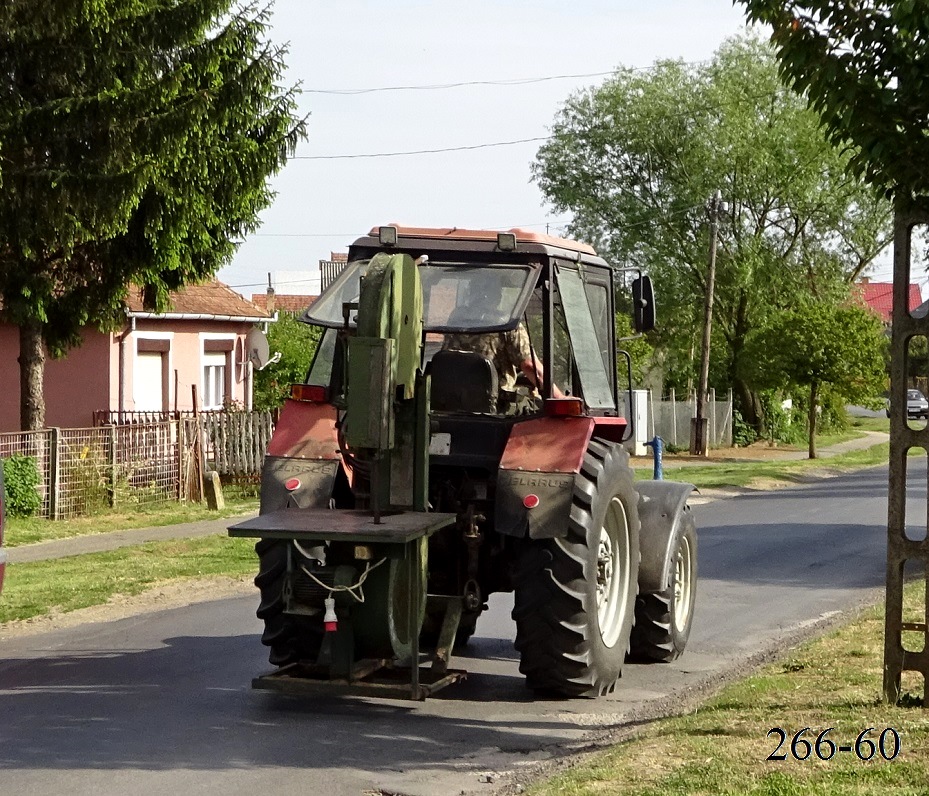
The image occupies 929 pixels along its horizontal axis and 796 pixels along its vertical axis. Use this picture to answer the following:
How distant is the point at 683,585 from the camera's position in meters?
10.8

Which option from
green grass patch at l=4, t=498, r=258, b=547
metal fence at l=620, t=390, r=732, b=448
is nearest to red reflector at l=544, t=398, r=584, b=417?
green grass patch at l=4, t=498, r=258, b=547

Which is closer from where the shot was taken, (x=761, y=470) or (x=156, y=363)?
(x=156, y=363)

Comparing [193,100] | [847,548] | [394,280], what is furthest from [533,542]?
[193,100]

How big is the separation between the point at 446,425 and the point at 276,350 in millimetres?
27740

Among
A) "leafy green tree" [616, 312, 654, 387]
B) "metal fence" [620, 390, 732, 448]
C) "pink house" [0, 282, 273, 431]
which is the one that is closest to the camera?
"pink house" [0, 282, 273, 431]

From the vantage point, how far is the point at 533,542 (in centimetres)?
849

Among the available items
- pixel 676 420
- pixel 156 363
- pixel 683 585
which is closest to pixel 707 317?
pixel 676 420

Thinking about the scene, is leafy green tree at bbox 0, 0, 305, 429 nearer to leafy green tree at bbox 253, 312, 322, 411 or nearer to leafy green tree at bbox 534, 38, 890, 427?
leafy green tree at bbox 253, 312, 322, 411

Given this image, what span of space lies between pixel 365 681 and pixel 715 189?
138 feet

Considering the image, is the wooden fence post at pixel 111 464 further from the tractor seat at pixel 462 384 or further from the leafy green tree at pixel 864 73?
the leafy green tree at pixel 864 73

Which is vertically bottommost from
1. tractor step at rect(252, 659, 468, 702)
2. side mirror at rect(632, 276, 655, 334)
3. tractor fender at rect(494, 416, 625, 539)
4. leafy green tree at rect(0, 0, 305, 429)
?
tractor step at rect(252, 659, 468, 702)

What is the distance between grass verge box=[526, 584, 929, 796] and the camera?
6211 mm

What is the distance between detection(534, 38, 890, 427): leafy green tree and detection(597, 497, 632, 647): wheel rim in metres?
38.6

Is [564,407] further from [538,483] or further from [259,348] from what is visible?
[259,348]
